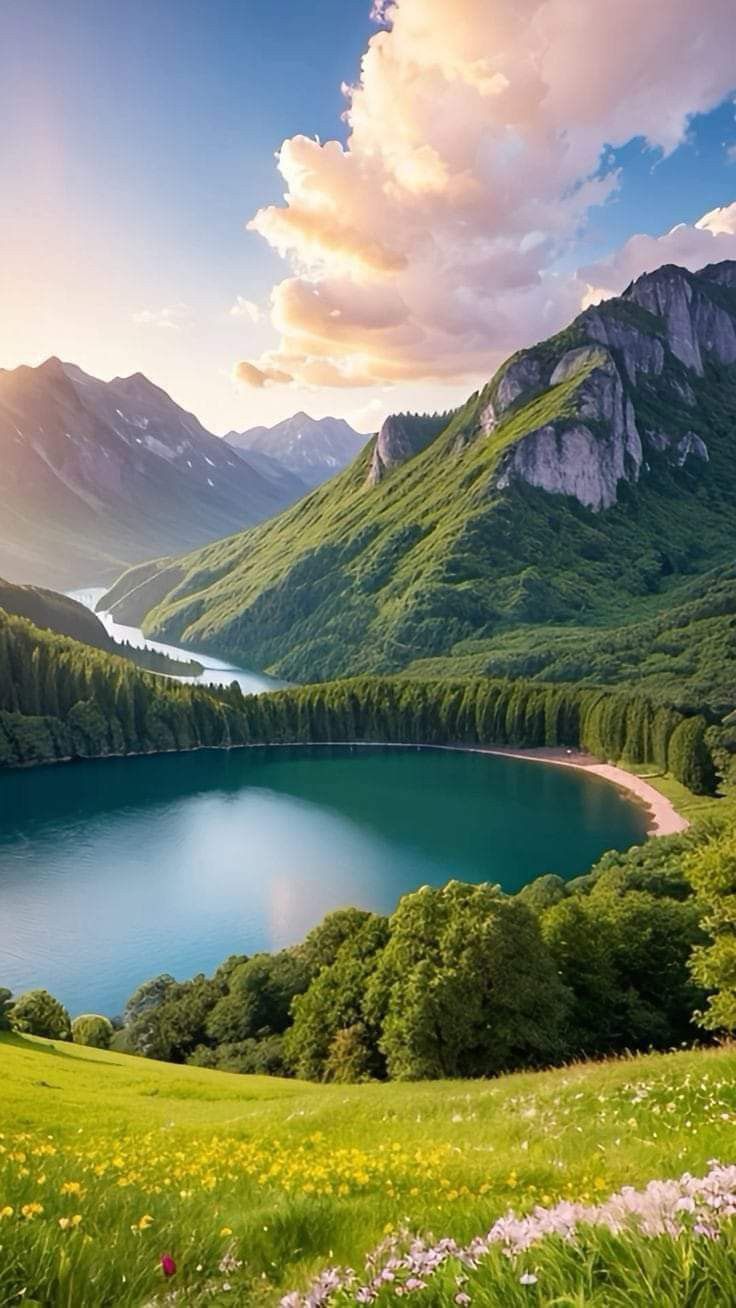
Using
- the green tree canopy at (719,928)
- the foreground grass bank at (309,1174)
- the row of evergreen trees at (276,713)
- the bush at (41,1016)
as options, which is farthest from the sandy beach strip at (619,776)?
the foreground grass bank at (309,1174)

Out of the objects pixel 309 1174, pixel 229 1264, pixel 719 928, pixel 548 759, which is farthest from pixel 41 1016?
pixel 548 759

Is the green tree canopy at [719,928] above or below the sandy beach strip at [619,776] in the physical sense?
above

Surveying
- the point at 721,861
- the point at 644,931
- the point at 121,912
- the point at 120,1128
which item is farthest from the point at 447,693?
the point at 120,1128

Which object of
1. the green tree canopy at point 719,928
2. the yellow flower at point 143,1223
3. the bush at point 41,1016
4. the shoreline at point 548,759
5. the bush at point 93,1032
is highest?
the yellow flower at point 143,1223

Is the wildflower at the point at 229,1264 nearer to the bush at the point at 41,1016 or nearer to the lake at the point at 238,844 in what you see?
the bush at the point at 41,1016

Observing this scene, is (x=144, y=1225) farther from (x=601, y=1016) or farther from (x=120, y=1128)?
(x=601, y=1016)

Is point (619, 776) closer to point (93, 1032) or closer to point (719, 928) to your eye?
point (93, 1032)
